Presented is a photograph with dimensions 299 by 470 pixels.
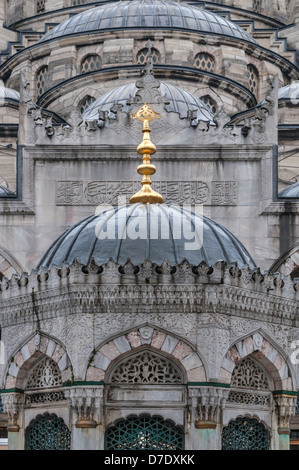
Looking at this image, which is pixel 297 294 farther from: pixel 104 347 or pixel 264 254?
pixel 264 254

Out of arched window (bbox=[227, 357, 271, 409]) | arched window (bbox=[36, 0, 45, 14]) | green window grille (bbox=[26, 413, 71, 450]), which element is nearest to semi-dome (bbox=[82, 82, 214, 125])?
arched window (bbox=[227, 357, 271, 409])

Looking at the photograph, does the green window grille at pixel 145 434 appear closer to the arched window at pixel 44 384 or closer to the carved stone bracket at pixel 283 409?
the arched window at pixel 44 384

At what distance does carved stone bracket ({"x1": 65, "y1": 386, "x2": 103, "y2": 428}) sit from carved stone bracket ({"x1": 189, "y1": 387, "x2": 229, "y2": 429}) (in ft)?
3.31

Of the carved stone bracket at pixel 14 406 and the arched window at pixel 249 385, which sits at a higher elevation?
the arched window at pixel 249 385

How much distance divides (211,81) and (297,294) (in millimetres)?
26040

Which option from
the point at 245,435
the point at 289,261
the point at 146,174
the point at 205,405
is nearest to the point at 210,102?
the point at 289,261

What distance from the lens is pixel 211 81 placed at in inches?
1575

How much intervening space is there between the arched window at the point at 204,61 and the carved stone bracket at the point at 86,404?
29932 mm

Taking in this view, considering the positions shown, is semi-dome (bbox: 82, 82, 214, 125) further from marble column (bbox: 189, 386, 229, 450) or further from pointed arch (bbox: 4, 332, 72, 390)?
marble column (bbox: 189, 386, 229, 450)

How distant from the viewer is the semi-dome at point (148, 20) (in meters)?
44.0

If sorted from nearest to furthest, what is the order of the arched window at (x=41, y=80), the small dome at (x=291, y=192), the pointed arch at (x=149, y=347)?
the pointed arch at (x=149, y=347) → the small dome at (x=291, y=192) → the arched window at (x=41, y=80)

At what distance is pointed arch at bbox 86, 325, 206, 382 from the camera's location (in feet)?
44.4

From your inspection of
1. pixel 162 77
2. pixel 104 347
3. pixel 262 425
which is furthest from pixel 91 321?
pixel 162 77

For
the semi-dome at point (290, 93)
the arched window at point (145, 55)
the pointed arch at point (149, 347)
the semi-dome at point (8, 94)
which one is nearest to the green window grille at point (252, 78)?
the semi-dome at point (290, 93)
